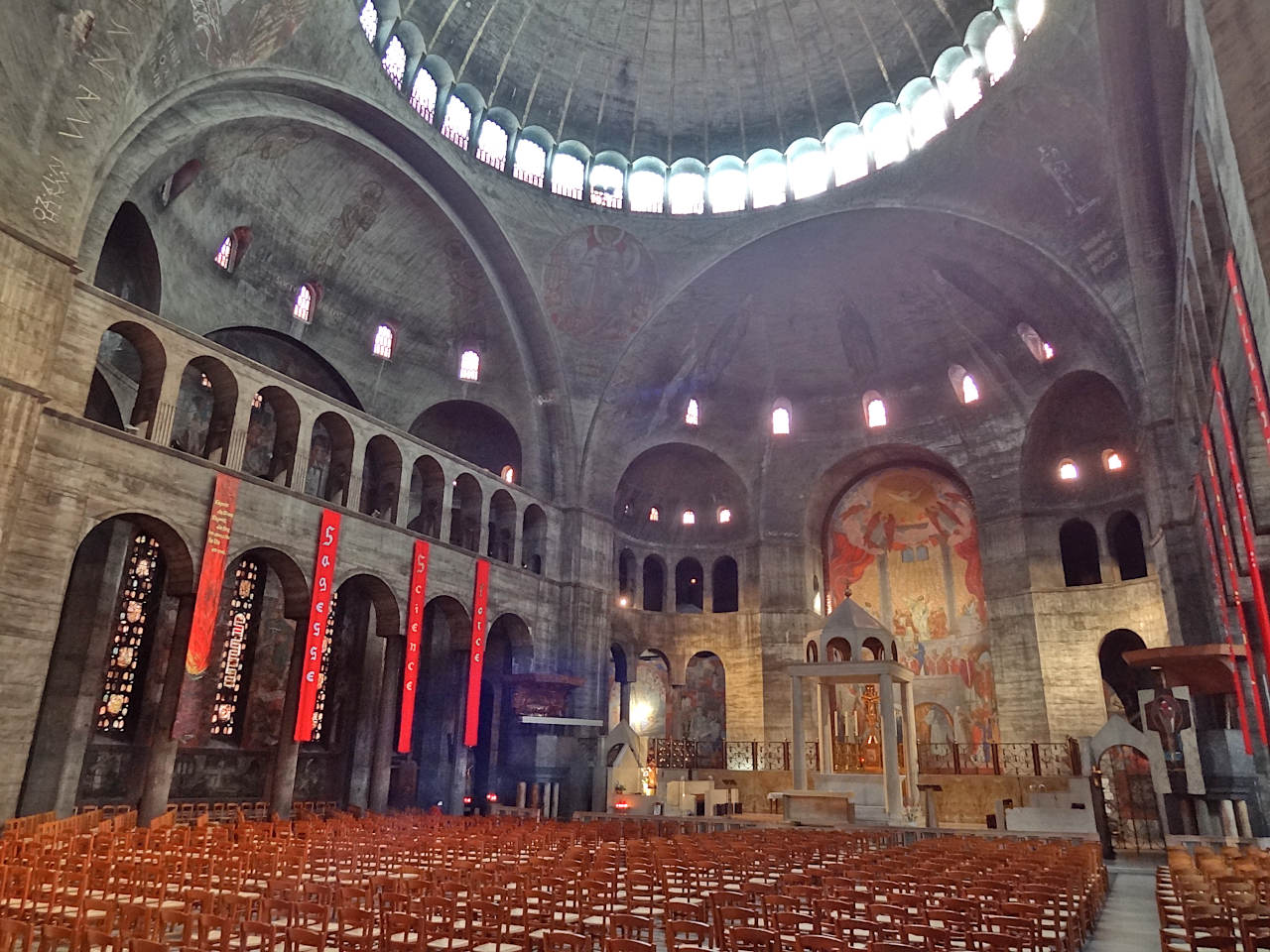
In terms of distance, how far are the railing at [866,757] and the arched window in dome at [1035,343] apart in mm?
13027

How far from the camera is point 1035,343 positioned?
94.5ft

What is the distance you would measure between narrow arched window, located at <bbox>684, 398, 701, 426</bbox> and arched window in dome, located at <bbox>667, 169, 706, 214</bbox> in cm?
782

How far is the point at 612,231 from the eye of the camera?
30.5 meters

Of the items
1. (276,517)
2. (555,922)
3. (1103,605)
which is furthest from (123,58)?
(1103,605)

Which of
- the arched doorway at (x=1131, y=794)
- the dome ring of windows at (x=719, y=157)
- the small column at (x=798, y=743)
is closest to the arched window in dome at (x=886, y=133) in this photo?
the dome ring of windows at (x=719, y=157)

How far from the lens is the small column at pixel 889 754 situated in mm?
21609

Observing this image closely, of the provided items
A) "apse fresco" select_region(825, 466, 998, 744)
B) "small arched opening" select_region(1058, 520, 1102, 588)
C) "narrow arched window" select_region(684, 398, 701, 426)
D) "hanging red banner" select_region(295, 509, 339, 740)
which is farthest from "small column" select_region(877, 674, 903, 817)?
"narrow arched window" select_region(684, 398, 701, 426)

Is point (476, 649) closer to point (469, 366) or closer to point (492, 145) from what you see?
point (469, 366)

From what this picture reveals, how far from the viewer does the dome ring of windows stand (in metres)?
24.7

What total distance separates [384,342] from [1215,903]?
2721cm

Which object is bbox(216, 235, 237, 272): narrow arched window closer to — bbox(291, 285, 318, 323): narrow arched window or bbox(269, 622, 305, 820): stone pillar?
bbox(291, 285, 318, 323): narrow arched window

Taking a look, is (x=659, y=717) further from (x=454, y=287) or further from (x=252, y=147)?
(x=252, y=147)

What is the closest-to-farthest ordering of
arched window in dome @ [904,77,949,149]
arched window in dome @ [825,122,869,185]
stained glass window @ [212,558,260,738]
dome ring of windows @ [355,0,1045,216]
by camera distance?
1. stained glass window @ [212,558,260,738]
2. dome ring of windows @ [355,0,1045,216]
3. arched window in dome @ [904,77,949,149]
4. arched window in dome @ [825,122,869,185]

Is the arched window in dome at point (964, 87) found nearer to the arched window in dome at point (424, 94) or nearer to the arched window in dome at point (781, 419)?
the arched window in dome at point (781, 419)
